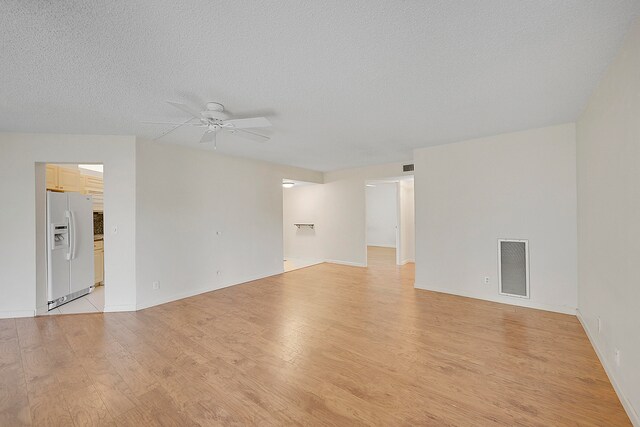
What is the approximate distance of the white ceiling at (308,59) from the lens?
58.0 inches

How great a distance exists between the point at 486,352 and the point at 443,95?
8.38ft

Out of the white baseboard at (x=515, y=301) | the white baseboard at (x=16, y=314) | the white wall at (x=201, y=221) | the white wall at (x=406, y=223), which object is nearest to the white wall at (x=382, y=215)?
the white wall at (x=406, y=223)

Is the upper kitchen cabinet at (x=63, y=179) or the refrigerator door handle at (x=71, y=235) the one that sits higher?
the upper kitchen cabinet at (x=63, y=179)

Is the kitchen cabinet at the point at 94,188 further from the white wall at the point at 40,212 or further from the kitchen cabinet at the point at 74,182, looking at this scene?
the white wall at the point at 40,212

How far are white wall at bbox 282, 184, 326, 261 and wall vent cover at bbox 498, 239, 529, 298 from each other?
177 inches

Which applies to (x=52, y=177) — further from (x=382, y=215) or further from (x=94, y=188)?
(x=382, y=215)

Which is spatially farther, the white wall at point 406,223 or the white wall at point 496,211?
the white wall at point 406,223

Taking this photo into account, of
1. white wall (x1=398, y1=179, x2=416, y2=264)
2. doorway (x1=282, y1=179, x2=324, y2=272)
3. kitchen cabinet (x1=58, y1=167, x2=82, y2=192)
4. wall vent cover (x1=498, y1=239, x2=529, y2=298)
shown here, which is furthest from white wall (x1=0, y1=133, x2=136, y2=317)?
white wall (x1=398, y1=179, x2=416, y2=264)

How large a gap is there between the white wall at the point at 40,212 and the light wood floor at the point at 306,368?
1.32ft

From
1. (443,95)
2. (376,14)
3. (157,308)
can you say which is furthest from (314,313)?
(376,14)

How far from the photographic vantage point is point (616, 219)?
1.95 metres

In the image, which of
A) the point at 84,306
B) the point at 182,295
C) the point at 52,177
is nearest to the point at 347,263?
the point at 182,295

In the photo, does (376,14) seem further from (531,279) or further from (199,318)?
(531,279)

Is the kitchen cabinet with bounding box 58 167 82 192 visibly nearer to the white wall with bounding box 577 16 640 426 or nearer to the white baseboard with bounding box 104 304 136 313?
the white baseboard with bounding box 104 304 136 313
